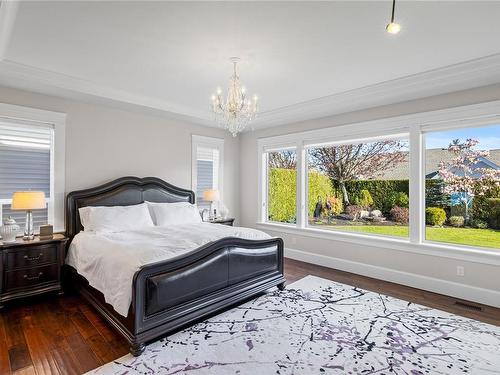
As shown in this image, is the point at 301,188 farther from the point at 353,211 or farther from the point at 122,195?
the point at 122,195

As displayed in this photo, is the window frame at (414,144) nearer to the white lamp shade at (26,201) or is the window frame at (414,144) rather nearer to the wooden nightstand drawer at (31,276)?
the wooden nightstand drawer at (31,276)

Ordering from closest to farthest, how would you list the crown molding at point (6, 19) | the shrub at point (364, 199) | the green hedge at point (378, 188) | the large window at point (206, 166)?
the crown molding at point (6, 19) < the green hedge at point (378, 188) < the shrub at point (364, 199) < the large window at point (206, 166)

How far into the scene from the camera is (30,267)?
3.19 m

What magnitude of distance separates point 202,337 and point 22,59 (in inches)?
133

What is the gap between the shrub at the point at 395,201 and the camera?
4.06 m

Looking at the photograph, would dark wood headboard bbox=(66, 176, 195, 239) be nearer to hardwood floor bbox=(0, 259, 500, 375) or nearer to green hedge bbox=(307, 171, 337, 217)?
hardwood floor bbox=(0, 259, 500, 375)

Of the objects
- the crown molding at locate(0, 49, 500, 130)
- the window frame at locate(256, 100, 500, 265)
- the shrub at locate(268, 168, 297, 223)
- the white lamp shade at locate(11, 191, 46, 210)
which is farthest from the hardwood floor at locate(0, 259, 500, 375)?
the crown molding at locate(0, 49, 500, 130)

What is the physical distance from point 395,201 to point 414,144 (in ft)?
2.87

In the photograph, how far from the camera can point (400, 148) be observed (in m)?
4.13

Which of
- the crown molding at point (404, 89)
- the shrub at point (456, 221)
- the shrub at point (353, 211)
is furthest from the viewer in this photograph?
the shrub at point (353, 211)

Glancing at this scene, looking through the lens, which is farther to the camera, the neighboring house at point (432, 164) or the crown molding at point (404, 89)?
the neighboring house at point (432, 164)

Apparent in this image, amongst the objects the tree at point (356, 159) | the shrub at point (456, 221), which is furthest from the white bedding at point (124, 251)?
the shrub at point (456, 221)

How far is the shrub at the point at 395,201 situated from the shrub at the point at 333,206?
0.74m

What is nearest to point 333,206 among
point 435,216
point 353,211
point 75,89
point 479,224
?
point 353,211
